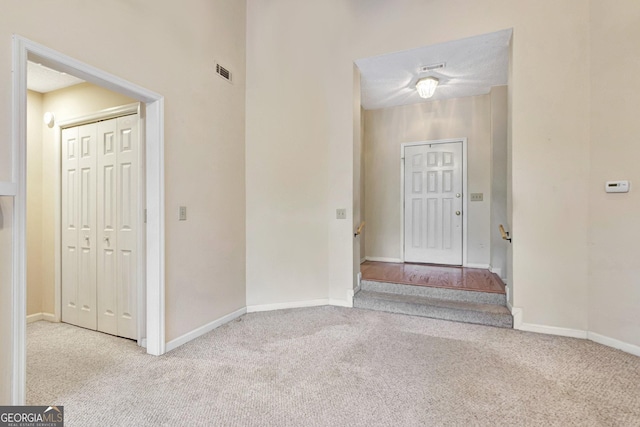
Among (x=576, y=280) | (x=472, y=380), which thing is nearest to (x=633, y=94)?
(x=576, y=280)

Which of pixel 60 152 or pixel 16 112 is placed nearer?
pixel 16 112

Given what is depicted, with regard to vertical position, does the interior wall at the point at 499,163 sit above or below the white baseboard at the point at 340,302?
above

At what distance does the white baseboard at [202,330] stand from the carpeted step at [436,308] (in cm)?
140

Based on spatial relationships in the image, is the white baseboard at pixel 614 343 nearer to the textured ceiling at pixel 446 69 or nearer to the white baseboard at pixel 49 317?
the textured ceiling at pixel 446 69

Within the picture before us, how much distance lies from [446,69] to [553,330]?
10.2ft

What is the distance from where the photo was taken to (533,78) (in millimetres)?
2836

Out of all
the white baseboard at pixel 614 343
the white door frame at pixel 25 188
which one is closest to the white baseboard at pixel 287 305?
the white door frame at pixel 25 188

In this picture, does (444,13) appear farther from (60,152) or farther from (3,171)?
(60,152)

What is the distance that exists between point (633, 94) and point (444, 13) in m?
1.83

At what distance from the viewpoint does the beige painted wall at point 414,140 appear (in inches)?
181

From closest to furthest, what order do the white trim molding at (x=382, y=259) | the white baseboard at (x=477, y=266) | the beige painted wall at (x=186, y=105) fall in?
1. the beige painted wall at (x=186, y=105)
2. the white baseboard at (x=477, y=266)
3. the white trim molding at (x=382, y=259)

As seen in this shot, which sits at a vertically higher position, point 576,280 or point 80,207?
point 80,207

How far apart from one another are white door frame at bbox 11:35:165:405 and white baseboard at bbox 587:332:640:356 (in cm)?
378

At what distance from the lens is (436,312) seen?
3211 millimetres
